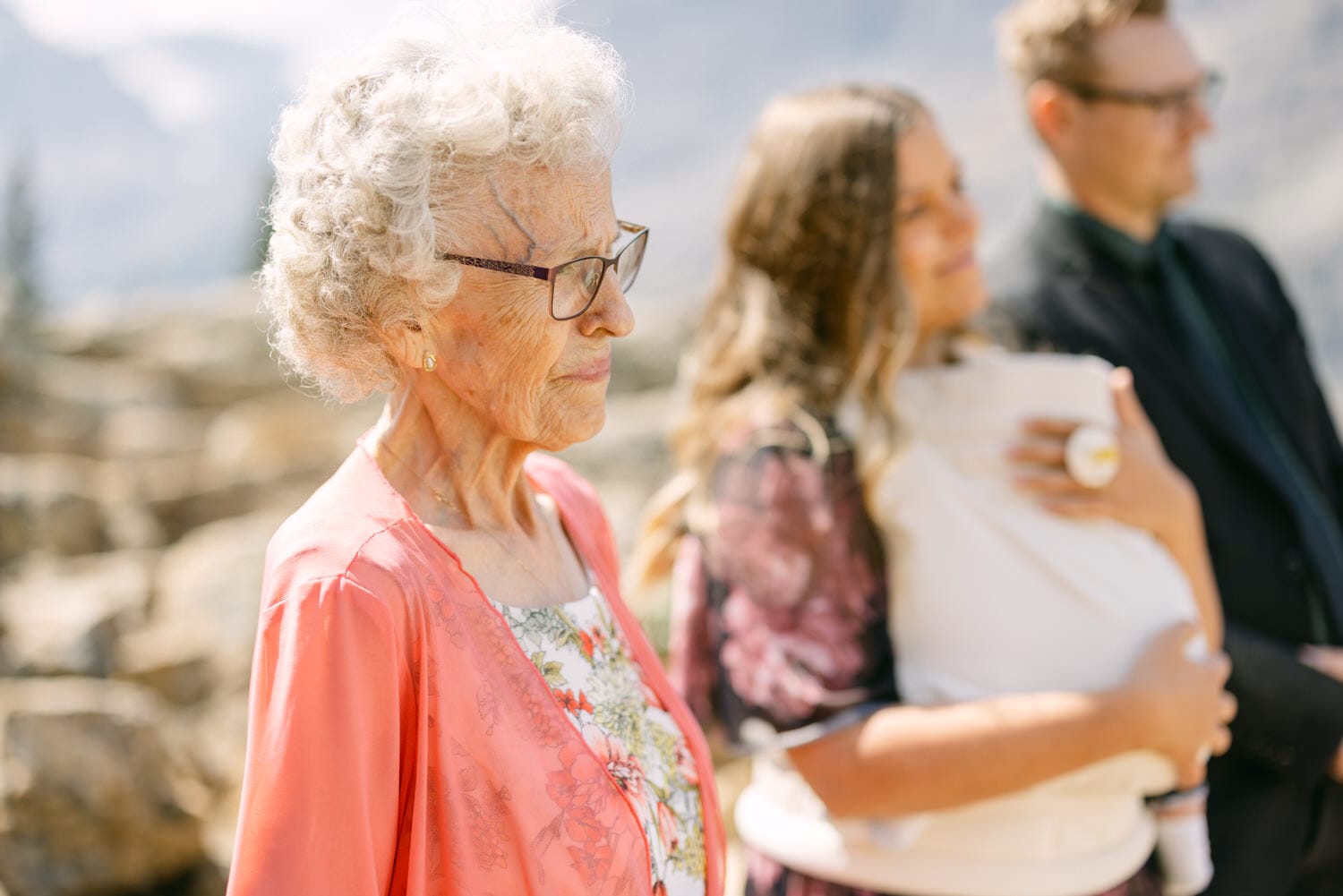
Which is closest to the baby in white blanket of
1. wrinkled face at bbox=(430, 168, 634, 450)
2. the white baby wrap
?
the white baby wrap

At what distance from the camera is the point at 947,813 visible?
181 centimetres

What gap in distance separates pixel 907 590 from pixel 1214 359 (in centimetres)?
117

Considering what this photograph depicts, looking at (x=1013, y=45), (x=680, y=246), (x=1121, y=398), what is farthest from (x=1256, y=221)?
(x=1121, y=398)

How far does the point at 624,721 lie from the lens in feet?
4.41

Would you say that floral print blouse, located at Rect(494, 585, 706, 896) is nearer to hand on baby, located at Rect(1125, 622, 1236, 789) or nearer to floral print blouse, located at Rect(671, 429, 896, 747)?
floral print blouse, located at Rect(671, 429, 896, 747)

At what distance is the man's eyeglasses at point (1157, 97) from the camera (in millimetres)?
2658

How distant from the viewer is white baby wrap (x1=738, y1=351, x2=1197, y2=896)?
179 cm

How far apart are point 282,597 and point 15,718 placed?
239 centimetres

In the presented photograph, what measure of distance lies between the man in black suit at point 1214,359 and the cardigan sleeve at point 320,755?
1723 millimetres

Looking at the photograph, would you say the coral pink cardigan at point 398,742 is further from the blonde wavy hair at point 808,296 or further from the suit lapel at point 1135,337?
the suit lapel at point 1135,337

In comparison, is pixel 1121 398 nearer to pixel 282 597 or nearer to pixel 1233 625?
pixel 1233 625

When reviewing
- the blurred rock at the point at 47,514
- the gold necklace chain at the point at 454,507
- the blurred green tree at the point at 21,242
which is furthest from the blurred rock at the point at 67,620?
the blurred green tree at the point at 21,242

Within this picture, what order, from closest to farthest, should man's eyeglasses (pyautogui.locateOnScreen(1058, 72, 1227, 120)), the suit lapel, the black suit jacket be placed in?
1. the black suit jacket
2. the suit lapel
3. man's eyeglasses (pyautogui.locateOnScreen(1058, 72, 1227, 120))

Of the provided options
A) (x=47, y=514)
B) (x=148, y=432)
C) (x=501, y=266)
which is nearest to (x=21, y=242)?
(x=148, y=432)
